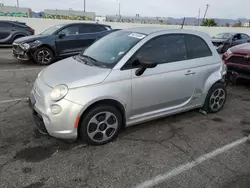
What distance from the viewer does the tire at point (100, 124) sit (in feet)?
9.62

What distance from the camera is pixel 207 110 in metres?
4.29

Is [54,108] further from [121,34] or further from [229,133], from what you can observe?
[229,133]

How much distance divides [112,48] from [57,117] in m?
1.48

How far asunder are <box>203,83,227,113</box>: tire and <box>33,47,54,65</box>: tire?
6468mm

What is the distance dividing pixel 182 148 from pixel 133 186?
42.3 inches

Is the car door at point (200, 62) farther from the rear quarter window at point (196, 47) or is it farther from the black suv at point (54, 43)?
the black suv at point (54, 43)

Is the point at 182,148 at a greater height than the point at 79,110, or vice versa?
the point at 79,110

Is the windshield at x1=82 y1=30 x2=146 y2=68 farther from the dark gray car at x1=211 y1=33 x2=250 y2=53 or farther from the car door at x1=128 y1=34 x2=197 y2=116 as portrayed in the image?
the dark gray car at x1=211 y1=33 x2=250 y2=53

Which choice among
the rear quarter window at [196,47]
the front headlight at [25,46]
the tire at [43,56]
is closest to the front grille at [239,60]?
the rear quarter window at [196,47]

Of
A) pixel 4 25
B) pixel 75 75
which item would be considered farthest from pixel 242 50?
pixel 4 25

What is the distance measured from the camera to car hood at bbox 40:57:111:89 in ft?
9.38

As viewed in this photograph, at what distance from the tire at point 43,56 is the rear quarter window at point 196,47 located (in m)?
6.19

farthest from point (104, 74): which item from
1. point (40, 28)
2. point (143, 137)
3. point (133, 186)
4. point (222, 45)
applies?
point (40, 28)

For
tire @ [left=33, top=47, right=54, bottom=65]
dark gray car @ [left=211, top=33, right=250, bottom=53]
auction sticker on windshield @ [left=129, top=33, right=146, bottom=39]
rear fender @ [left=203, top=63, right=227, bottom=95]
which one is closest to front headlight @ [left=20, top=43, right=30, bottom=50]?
tire @ [left=33, top=47, right=54, bottom=65]
